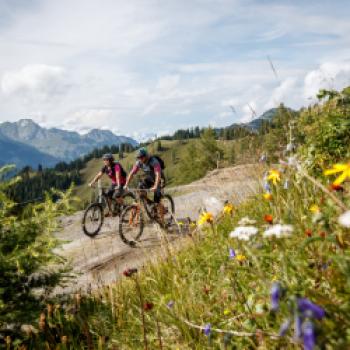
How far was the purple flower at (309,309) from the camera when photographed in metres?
1.00

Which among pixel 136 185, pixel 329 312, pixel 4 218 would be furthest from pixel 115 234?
pixel 329 312

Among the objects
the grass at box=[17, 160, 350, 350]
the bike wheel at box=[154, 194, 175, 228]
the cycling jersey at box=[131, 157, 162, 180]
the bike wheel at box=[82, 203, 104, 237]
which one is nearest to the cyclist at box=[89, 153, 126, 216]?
the bike wheel at box=[82, 203, 104, 237]

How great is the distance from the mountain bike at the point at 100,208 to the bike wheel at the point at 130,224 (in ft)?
5.30

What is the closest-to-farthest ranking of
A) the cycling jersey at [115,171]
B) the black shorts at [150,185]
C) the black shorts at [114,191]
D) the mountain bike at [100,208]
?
the black shorts at [150,185] → the cycling jersey at [115,171] → the black shorts at [114,191] → the mountain bike at [100,208]

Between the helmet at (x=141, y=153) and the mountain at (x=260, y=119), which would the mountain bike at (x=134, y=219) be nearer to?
the helmet at (x=141, y=153)

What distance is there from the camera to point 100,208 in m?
13.6

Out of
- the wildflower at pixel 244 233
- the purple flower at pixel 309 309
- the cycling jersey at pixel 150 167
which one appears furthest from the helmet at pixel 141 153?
the purple flower at pixel 309 309

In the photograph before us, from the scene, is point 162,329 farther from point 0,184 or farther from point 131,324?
point 0,184

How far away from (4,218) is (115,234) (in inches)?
389

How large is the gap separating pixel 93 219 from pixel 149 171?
9.72 ft

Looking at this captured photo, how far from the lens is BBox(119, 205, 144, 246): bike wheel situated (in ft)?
37.3

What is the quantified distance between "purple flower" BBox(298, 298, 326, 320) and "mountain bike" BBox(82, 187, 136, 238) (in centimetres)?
1236

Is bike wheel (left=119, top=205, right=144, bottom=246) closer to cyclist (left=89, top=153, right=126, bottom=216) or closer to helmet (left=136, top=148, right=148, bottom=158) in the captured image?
helmet (left=136, top=148, right=148, bottom=158)

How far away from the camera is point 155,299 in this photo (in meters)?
3.91
